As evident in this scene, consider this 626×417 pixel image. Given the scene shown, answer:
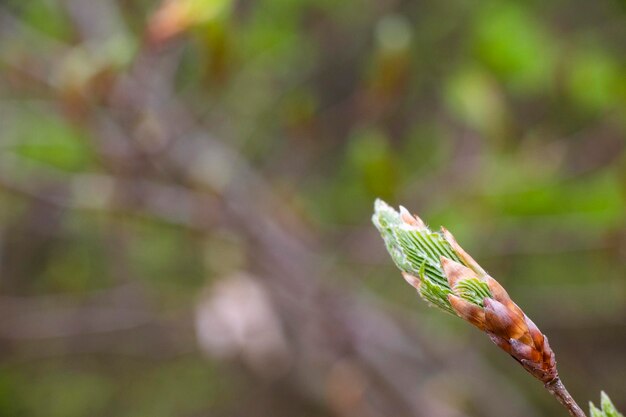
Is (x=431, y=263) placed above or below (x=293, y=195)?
below

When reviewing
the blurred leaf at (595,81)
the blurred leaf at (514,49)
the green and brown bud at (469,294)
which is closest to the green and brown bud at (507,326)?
the green and brown bud at (469,294)

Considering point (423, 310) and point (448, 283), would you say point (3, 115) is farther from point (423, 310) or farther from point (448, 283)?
point (448, 283)

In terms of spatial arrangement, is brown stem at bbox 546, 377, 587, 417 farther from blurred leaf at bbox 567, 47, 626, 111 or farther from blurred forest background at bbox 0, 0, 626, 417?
blurred leaf at bbox 567, 47, 626, 111

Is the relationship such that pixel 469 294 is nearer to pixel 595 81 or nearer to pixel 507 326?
pixel 507 326

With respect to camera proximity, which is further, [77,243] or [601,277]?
[77,243]

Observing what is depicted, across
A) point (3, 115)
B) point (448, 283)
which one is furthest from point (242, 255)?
point (448, 283)

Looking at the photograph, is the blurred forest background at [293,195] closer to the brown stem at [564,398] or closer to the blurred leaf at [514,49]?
the blurred leaf at [514,49]

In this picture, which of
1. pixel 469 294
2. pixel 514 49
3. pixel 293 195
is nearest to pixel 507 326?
pixel 469 294
